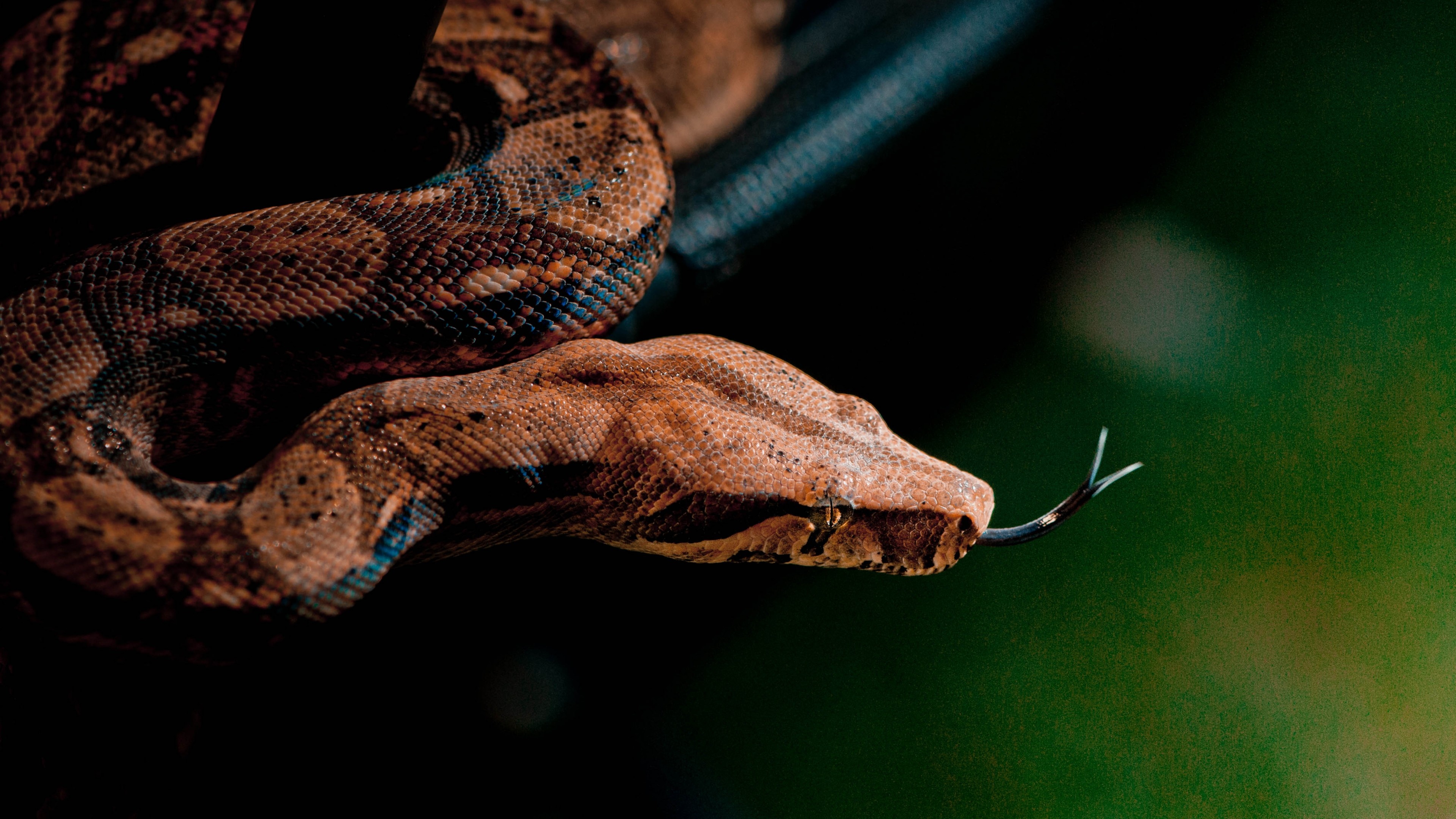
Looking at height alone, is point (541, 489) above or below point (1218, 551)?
above

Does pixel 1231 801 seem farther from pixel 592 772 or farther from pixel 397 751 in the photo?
pixel 397 751

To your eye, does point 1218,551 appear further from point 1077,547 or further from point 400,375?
point 400,375

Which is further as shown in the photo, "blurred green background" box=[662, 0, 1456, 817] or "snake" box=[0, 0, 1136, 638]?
"blurred green background" box=[662, 0, 1456, 817]

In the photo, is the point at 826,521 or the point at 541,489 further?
the point at 826,521

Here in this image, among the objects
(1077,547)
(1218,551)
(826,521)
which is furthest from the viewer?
(1077,547)

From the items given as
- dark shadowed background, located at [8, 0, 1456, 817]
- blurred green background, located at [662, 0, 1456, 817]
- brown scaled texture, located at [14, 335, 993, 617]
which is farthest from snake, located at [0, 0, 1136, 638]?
blurred green background, located at [662, 0, 1456, 817]

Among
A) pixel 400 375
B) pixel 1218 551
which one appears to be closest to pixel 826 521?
pixel 400 375

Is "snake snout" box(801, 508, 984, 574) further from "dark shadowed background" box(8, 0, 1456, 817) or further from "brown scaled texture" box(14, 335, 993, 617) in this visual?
"dark shadowed background" box(8, 0, 1456, 817)

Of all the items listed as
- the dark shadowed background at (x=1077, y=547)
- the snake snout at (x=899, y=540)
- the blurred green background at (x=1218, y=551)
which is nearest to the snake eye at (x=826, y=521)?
the snake snout at (x=899, y=540)
